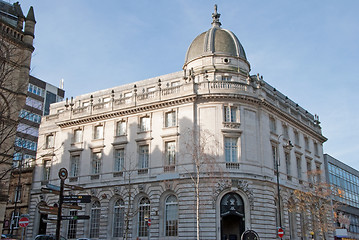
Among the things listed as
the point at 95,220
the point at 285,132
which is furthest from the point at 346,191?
the point at 95,220

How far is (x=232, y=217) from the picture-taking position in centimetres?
3931

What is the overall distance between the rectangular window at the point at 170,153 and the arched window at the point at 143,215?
479 centimetres

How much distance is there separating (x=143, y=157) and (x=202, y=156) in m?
8.87

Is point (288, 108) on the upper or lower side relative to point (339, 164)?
upper

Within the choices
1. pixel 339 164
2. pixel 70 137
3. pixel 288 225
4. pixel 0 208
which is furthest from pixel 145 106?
pixel 339 164

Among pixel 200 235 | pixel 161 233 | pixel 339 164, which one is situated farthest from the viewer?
pixel 339 164

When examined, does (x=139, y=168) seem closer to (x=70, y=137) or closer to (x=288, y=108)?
(x=70, y=137)

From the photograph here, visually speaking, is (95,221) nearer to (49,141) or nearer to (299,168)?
Result: (49,141)

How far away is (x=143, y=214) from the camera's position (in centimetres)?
4194

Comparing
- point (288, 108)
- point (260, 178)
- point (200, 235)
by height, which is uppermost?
point (288, 108)

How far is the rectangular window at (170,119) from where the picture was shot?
1686 inches

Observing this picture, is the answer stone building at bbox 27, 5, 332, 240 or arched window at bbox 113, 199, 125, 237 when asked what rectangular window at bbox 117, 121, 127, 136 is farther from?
arched window at bbox 113, 199, 125, 237

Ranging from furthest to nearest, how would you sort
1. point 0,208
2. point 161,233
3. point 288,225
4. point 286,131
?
point 286,131
point 288,225
point 161,233
point 0,208

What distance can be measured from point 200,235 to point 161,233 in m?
4.54
